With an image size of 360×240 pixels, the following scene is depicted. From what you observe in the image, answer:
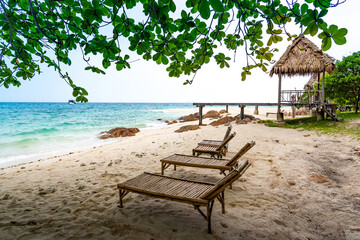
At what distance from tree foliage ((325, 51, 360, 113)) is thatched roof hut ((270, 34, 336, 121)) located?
1.90 meters

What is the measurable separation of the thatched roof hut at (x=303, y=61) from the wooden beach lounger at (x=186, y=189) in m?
10.4

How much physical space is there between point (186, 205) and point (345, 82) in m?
13.8

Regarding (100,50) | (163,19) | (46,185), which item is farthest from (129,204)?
(163,19)

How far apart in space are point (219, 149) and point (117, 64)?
369 cm

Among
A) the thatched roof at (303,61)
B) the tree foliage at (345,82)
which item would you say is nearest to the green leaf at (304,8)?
the thatched roof at (303,61)

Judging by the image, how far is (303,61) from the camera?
37.0 feet

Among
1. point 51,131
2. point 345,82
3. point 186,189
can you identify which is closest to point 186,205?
point 186,189

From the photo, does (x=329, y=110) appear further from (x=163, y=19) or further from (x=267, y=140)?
(x=163, y=19)

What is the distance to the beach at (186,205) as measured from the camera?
8.30 feet

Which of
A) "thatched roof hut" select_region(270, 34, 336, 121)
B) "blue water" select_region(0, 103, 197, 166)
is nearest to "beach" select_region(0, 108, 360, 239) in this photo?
"blue water" select_region(0, 103, 197, 166)

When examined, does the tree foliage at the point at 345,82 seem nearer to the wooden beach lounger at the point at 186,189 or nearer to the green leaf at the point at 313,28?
the wooden beach lounger at the point at 186,189

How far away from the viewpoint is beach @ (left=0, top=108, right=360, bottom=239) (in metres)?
2.53

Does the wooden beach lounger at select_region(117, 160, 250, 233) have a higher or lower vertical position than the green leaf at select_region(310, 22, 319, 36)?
lower

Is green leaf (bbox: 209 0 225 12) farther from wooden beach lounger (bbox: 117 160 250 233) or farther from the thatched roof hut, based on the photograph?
the thatched roof hut
